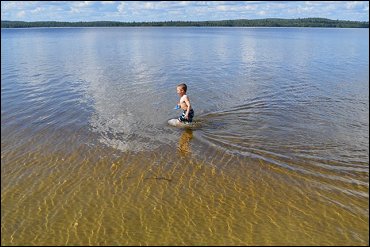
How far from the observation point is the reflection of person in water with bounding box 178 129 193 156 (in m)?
12.5

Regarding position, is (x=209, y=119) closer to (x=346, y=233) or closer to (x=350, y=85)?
(x=346, y=233)

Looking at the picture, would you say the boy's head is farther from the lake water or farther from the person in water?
the lake water

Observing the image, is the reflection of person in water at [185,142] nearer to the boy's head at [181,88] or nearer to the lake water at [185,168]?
the lake water at [185,168]

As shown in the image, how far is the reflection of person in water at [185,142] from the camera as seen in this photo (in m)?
12.5

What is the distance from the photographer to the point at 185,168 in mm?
11188

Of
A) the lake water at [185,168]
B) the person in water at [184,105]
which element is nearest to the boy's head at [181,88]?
the person in water at [184,105]

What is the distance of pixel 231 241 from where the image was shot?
7.71 m

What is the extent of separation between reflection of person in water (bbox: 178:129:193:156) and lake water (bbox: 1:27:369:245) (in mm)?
39

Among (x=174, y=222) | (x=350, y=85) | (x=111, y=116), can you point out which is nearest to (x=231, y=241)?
(x=174, y=222)

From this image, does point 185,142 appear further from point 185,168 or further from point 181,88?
point 181,88

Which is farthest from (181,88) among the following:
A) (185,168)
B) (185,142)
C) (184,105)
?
(185,168)

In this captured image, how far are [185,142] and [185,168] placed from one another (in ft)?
7.59

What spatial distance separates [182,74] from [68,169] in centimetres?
1935

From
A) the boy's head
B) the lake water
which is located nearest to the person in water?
the boy's head
